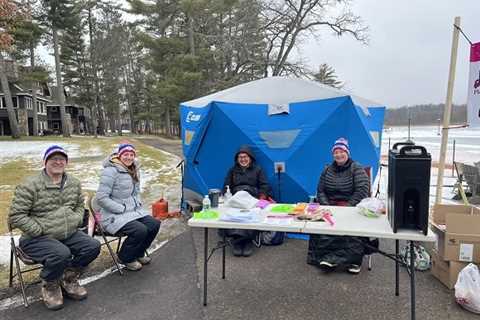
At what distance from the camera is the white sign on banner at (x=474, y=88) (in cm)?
390

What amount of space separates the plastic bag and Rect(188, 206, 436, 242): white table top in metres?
0.05

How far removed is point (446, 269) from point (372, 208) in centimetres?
103

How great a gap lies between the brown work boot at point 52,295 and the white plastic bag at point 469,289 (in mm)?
3298

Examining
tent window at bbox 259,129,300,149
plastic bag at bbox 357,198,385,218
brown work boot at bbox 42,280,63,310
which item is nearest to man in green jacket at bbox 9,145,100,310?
brown work boot at bbox 42,280,63,310

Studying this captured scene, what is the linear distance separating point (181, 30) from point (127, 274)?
24.2 metres

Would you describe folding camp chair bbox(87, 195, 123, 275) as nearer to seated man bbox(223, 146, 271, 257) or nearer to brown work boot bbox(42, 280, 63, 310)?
brown work boot bbox(42, 280, 63, 310)

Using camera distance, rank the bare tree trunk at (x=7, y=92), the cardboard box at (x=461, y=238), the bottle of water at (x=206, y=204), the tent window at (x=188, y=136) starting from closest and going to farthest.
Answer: the cardboard box at (x=461, y=238) < the bottle of water at (x=206, y=204) < the tent window at (x=188, y=136) < the bare tree trunk at (x=7, y=92)

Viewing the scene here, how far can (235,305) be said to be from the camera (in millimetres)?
3100

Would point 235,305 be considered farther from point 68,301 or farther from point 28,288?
point 28,288

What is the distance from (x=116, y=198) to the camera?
379 cm

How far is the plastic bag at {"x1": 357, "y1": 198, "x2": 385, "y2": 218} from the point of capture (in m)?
3.00

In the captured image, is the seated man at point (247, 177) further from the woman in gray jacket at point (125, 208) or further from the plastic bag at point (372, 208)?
the plastic bag at point (372, 208)

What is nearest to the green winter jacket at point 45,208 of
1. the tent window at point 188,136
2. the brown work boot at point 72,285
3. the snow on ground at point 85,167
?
the brown work boot at point 72,285

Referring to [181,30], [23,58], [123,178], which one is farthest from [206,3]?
[123,178]
